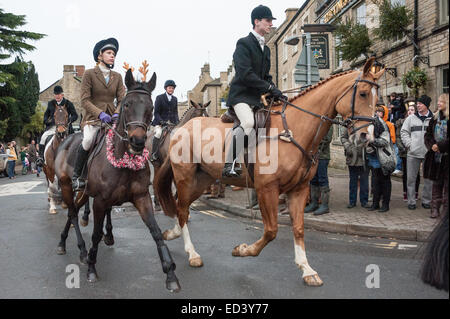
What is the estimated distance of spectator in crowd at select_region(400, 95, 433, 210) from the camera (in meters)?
8.29

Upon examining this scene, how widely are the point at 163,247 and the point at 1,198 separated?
10.1 m

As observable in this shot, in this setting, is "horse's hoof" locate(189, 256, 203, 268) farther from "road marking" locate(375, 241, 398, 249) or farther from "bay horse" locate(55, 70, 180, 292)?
"road marking" locate(375, 241, 398, 249)

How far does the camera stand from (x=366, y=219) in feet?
24.3

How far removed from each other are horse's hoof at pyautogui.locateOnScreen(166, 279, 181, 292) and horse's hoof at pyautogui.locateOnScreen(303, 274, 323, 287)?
1.42 metres

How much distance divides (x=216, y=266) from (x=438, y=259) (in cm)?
298

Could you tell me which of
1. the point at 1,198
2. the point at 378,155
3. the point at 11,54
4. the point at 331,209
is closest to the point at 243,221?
the point at 331,209

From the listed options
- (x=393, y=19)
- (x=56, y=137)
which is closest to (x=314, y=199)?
(x=56, y=137)

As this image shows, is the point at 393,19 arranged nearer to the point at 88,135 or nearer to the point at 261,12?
the point at 261,12

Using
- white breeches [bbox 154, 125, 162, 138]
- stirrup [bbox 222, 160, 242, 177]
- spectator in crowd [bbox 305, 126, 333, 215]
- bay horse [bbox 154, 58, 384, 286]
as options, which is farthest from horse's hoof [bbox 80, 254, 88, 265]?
spectator in crowd [bbox 305, 126, 333, 215]

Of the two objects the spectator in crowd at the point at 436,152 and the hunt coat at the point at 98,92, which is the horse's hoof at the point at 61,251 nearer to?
the hunt coat at the point at 98,92
